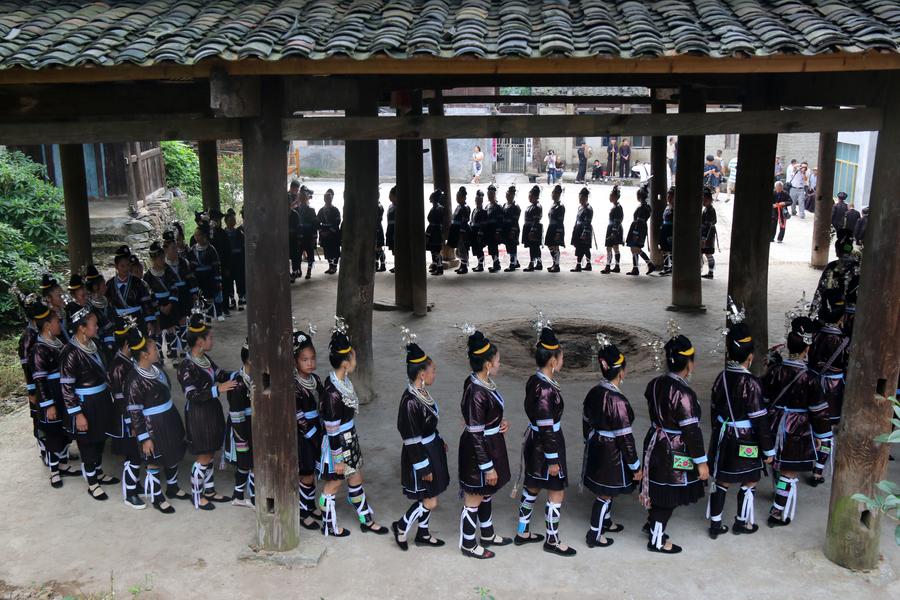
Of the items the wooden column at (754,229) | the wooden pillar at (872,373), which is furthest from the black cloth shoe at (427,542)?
the wooden column at (754,229)

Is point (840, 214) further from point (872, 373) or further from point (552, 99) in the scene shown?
point (872, 373)

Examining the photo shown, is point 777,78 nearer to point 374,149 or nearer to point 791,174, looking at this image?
point 374,149

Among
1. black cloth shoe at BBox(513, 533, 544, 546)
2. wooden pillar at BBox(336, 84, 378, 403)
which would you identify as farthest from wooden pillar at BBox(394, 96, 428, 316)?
black cloth shoe at BBox(513, 533, 544, 546)

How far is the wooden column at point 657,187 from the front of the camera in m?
13.3

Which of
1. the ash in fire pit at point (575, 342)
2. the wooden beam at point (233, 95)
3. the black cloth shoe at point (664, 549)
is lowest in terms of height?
the black cloth shoe at point (664, 549)

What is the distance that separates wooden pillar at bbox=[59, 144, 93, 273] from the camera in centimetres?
954

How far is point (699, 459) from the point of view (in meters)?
5.59

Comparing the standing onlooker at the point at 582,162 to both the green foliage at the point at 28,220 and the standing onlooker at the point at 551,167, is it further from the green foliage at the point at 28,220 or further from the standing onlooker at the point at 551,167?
the green foliage at the point at 28,220

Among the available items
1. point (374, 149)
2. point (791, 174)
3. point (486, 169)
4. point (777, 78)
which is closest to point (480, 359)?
point (374, 149)

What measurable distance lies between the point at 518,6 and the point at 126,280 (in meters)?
5.37

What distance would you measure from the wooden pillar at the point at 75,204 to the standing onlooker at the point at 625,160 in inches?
810

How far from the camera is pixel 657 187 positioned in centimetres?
1372

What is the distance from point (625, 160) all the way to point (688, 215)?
17.0m

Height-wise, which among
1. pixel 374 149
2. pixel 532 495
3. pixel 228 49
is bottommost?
pixel 532 495
